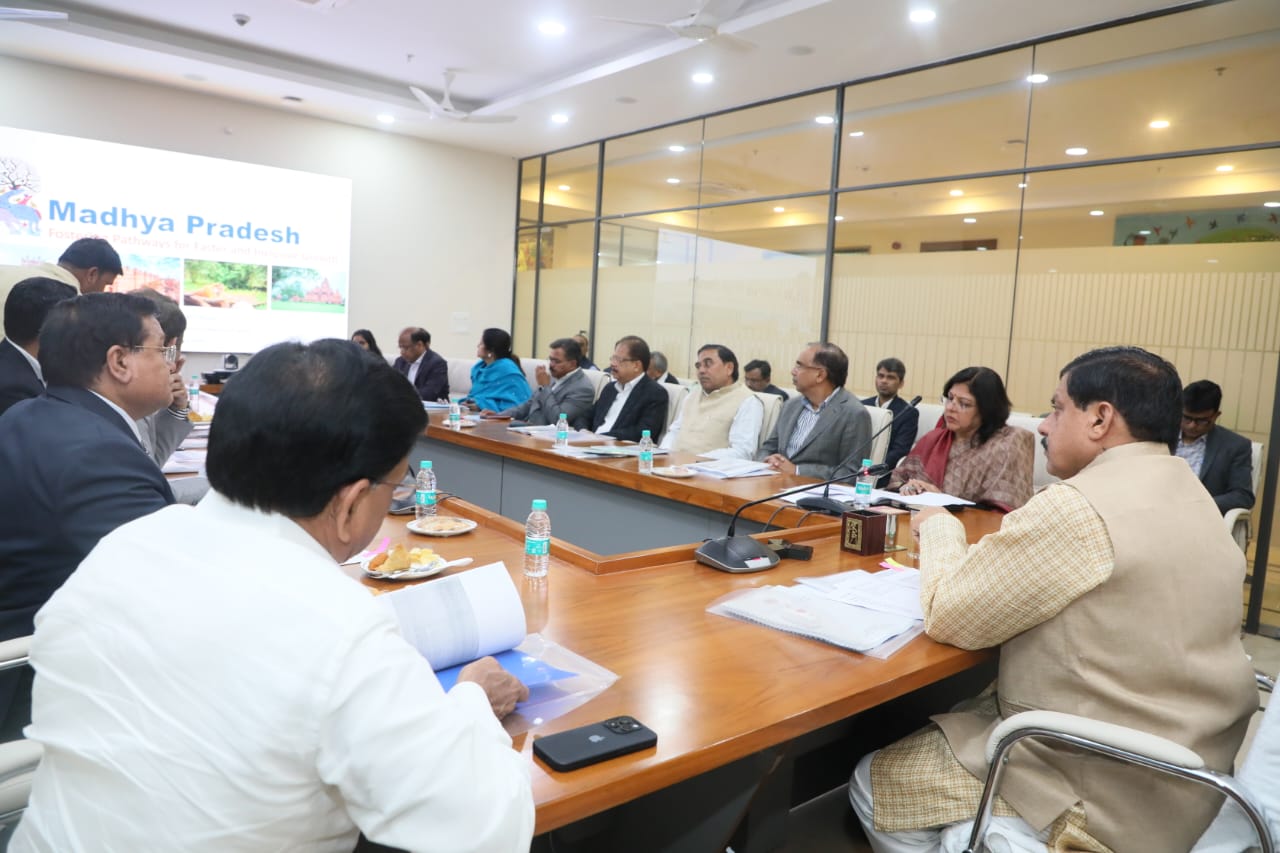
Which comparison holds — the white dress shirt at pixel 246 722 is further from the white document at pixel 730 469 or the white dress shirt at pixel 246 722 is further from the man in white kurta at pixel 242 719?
the white document at pixel 730 469

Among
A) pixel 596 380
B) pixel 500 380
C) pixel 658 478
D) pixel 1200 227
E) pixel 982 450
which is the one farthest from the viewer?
pixel 500 380

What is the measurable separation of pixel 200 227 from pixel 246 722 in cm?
756

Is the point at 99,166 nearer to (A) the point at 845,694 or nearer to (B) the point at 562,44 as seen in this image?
(B) the point at 562,44

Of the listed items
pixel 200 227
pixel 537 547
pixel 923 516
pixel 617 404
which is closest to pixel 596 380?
pixel 617 404

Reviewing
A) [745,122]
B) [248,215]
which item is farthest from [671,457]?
[248,215]

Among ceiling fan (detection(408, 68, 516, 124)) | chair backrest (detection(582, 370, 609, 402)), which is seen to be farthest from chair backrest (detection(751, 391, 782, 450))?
ceiling fan (detection(408, 68, 516, 124))

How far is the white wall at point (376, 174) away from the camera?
6.49 m

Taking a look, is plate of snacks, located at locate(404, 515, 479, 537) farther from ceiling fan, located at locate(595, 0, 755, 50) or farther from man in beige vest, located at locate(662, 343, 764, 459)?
ceiling fan, located at locate(595, 0, 755, 50)

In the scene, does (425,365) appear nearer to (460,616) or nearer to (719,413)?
(719,413)

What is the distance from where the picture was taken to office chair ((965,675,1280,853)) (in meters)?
1.14

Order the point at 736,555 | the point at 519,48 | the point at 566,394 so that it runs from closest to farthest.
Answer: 1. the point at 736,555
2. the point at 566,394
3. the point at 519,48

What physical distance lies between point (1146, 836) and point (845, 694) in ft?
1.87

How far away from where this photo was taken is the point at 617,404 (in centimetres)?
509

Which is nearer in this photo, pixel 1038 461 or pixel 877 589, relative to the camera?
pixel 877 589
